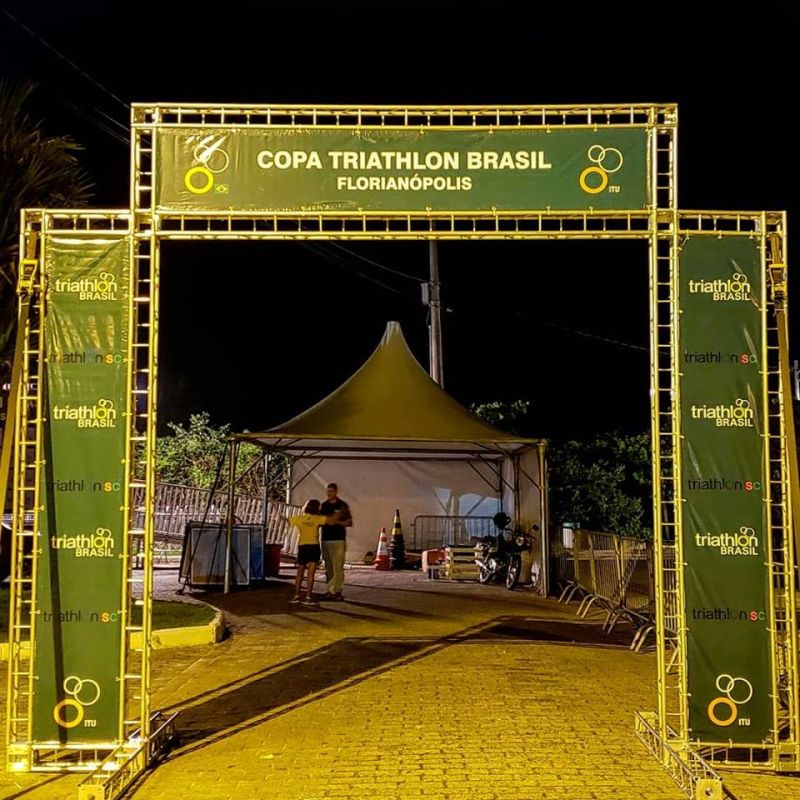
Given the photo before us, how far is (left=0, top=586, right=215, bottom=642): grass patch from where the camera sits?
38.0 feet

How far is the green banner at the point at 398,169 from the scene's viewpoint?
6758 mm

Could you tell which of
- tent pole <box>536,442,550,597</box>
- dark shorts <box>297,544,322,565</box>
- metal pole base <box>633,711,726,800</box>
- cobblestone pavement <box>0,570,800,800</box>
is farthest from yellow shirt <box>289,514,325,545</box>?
metal pole base <box>633,711,726,800</box>

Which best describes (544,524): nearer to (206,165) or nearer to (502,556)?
(502,556)

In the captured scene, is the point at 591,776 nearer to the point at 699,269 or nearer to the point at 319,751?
the point at 319,751

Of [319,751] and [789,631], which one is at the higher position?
[789,631]

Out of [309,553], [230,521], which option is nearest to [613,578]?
[309,553]

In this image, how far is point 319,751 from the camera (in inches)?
262

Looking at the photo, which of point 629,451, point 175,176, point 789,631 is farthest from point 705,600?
point 629,451

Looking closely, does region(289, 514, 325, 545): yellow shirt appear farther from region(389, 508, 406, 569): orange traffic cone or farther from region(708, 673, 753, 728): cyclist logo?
region(708, 673, 753, 728): cyclist logo

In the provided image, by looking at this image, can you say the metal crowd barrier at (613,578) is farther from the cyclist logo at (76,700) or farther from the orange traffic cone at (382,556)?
the cyclist logo at (76,700)

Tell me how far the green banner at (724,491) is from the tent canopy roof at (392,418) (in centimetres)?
1015

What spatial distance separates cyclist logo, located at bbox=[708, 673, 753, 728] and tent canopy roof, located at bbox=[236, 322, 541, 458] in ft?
33.8

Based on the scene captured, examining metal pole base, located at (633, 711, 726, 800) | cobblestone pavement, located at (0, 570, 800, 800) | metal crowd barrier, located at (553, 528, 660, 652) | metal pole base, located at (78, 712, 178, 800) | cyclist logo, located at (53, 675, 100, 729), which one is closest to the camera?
metal pole base, located at (78, 712, 178, 800)

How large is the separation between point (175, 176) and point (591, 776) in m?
4.79
